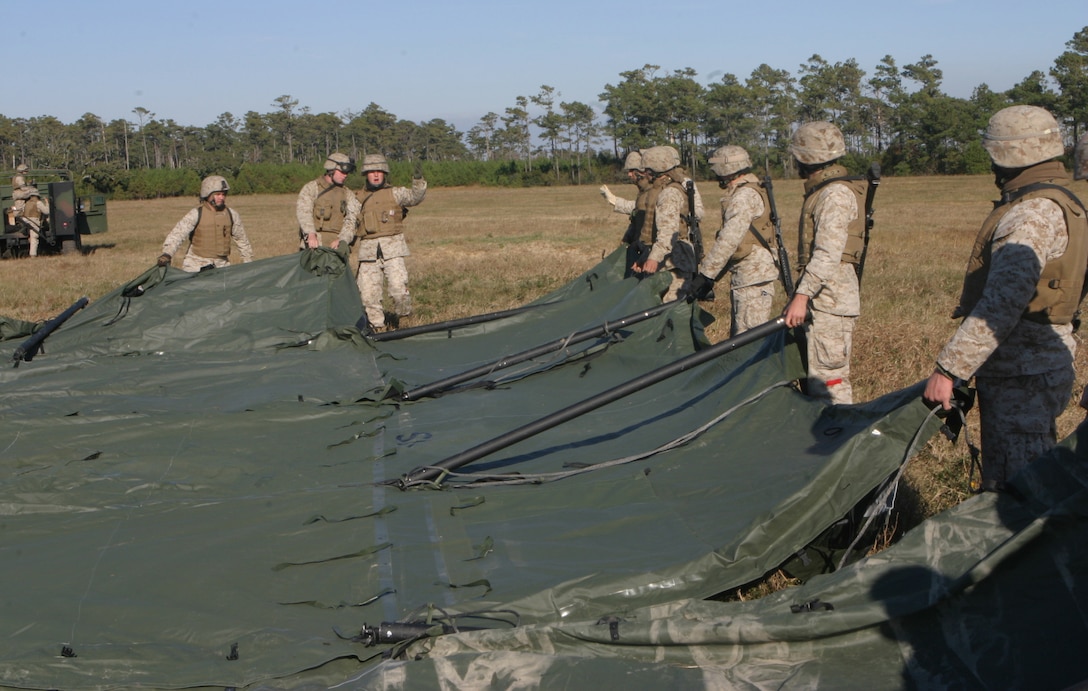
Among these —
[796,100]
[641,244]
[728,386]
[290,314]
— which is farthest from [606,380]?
[796,100]

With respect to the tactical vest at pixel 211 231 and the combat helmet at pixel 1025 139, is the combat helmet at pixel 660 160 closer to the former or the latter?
the tactical vest at pixel 211 231

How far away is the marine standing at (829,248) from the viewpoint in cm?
575

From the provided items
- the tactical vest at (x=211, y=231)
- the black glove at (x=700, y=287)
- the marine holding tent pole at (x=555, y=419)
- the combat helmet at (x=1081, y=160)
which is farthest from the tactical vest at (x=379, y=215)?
the combat helmet at (x=1081, y=160)

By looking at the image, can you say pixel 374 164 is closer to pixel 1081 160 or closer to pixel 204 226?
pixel 204 226

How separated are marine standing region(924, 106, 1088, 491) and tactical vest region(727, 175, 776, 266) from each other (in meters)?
2.81

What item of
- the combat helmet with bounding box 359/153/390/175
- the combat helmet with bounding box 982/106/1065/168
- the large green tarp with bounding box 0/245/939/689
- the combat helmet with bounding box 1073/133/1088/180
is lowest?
the large green tarp with bounding box 0/245/939/689

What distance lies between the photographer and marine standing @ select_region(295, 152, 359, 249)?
10688 mm

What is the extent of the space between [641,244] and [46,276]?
11031 mm

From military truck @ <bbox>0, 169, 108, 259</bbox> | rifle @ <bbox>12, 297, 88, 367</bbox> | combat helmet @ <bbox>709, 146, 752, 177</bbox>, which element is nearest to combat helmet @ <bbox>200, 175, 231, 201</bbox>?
rifle @ <bbox>12, 297, 88, 367</bbox>

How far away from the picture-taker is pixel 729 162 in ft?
23.6

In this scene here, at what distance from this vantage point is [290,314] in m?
8.72

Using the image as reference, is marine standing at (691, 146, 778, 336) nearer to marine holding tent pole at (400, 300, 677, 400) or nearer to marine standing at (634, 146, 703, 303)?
marine holding tent pole at (400, 300, 677, 400)

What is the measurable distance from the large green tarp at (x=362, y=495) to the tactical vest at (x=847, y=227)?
0.65 metres

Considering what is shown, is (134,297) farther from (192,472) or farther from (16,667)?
(16,667)
